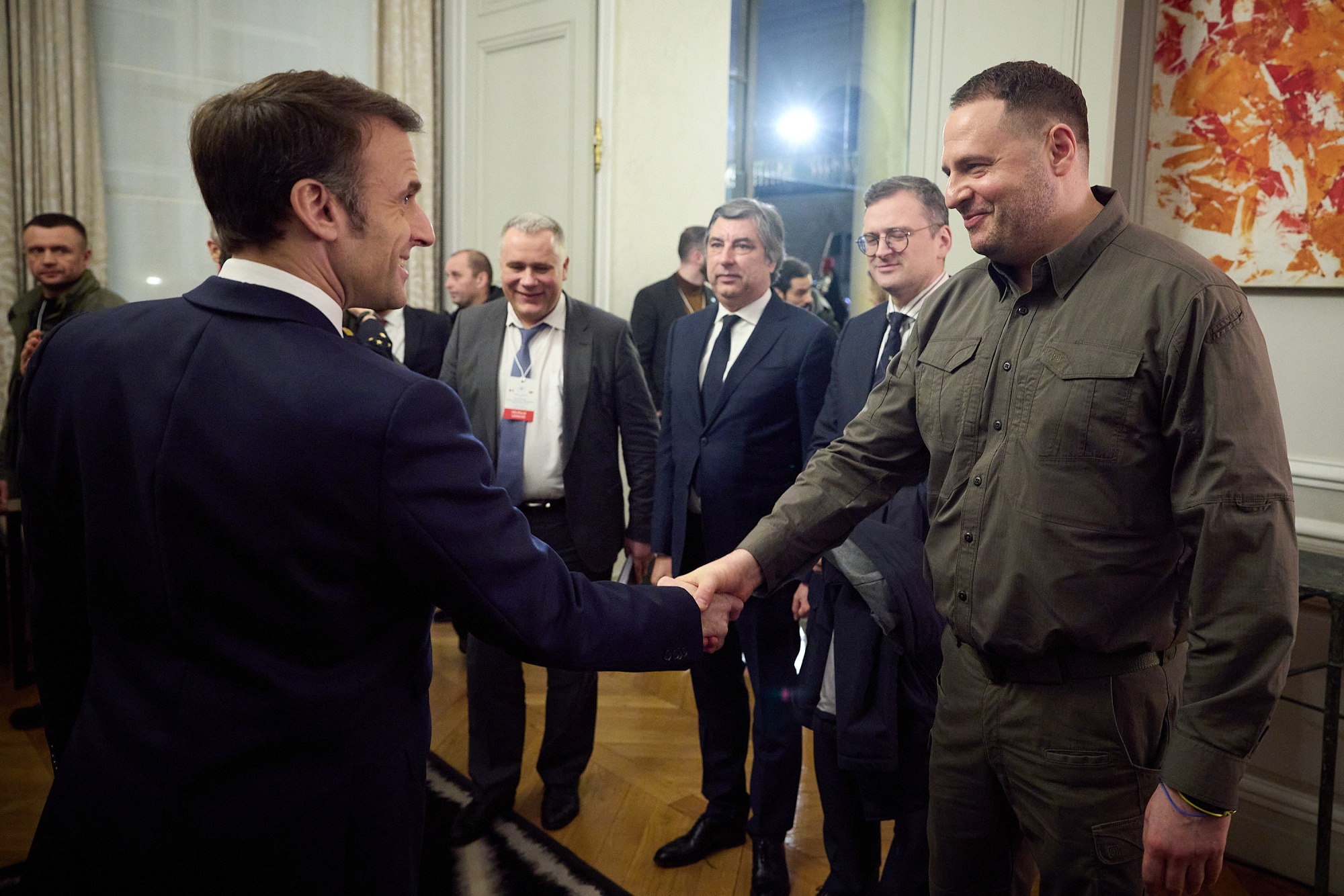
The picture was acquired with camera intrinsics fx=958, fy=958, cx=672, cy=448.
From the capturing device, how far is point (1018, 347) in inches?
56.4

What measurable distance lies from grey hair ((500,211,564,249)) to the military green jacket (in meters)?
2.04

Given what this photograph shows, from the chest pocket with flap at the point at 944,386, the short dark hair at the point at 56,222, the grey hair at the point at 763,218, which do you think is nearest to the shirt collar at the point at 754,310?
the grey hair at the point at 763,218

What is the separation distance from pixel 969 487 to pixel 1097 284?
344 millimetres

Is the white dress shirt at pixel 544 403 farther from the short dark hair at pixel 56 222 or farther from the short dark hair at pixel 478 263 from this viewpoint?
the short dark hair at pixel 56 222

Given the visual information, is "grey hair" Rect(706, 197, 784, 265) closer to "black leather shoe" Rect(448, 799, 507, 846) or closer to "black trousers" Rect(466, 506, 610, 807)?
"black trousers" Rect(466, 506, 610, 807)

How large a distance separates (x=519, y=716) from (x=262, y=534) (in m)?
2.00

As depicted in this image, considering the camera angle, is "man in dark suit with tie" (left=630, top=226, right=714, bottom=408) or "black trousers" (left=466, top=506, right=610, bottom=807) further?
"man in dark suit with tie" (left=630, top=226, right=714, bottom=408)

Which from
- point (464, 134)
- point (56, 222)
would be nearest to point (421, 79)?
point (464, 134)

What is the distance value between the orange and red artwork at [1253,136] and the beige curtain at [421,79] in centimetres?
379

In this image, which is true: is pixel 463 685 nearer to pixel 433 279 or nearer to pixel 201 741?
pixel 433 279

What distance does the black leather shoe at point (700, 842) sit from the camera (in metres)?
2.57

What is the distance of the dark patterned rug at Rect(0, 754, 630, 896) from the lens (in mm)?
2438

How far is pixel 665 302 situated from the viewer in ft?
15.4

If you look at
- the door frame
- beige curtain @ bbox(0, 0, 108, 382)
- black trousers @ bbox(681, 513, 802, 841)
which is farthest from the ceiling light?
black trousers @ bbox(681, 513, 802, 841)
